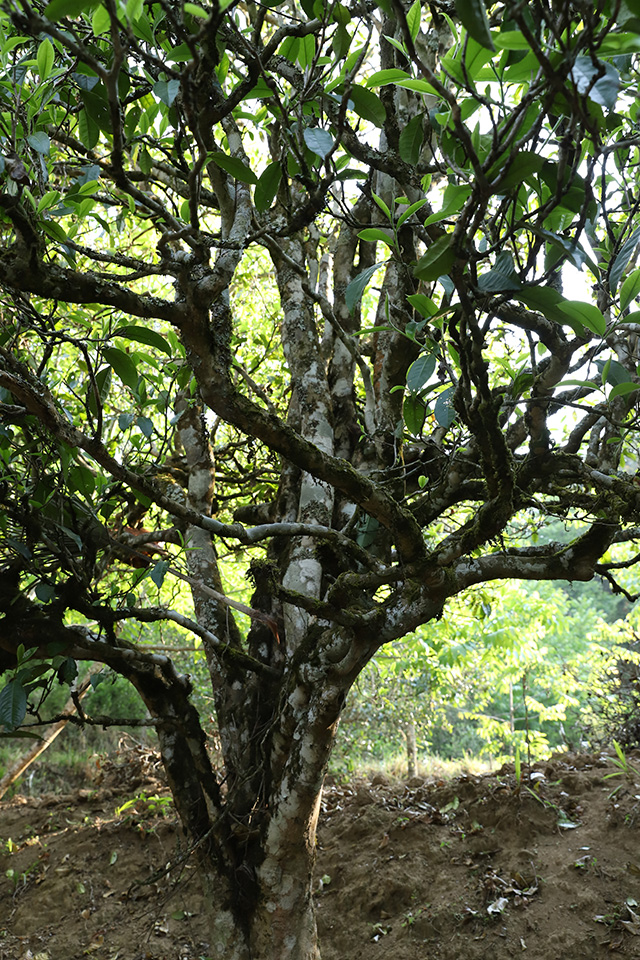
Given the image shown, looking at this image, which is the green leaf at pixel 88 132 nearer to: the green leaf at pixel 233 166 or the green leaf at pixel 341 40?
the green leaf at pixel 233 166

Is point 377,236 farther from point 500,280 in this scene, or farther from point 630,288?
point 630,288

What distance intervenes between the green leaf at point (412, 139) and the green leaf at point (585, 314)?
662mm

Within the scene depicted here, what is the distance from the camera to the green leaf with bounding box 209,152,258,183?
1.39 metres

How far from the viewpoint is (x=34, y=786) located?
7578 mm

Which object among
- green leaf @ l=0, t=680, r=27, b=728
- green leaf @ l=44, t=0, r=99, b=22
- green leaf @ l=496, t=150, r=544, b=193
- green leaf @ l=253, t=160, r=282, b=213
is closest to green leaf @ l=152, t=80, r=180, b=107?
green leaf @ l=253, t=160, r=282, b=213

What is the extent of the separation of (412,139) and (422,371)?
62 cm

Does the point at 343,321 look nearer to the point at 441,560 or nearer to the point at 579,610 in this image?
the point at 441,560

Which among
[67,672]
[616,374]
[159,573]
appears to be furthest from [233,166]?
[67,672]

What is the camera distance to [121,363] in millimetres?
1707

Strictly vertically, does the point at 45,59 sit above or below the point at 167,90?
above

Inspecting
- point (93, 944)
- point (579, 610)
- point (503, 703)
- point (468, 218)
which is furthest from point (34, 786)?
point (579, 610)

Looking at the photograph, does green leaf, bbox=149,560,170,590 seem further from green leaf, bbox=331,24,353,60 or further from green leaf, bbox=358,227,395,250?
green leaf, bbox=331,24,353,60

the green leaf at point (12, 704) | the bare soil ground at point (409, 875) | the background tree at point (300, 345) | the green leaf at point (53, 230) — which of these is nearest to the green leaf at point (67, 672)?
the background tree at point (300, 345)

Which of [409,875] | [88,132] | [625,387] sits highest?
[88,132]
